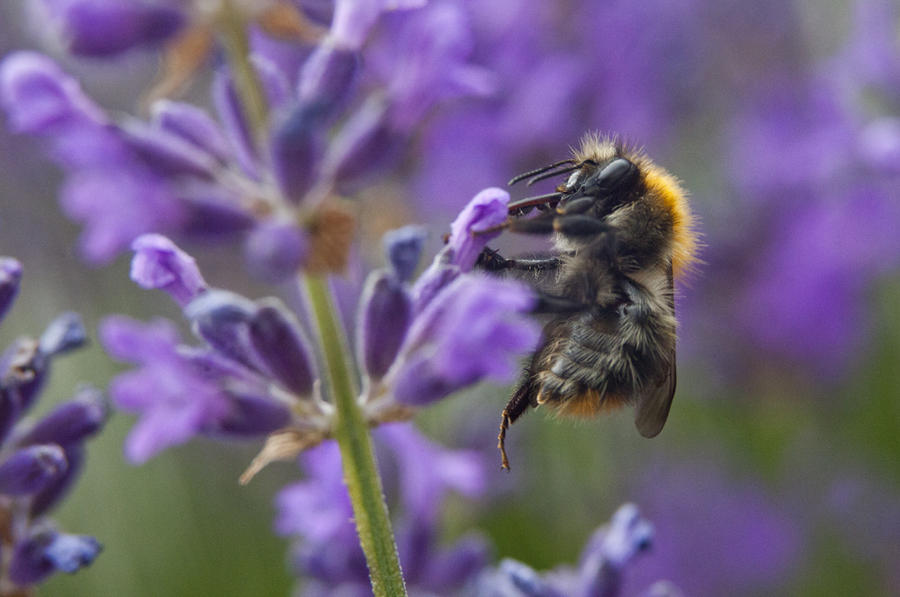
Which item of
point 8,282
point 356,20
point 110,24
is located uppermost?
point 110,24

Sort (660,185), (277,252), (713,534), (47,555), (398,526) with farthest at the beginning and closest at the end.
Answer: (713,534) → (398,526) → (660,185) → (47,555) → (277,252)

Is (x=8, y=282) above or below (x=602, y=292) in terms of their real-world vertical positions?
above

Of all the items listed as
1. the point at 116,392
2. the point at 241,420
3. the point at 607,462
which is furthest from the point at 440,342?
the point at 607,462

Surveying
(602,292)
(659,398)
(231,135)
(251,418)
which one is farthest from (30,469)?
(659,398)

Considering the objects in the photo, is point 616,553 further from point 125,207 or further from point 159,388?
point 125,207

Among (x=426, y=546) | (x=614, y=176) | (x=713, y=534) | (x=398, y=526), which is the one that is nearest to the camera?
(x=614, y=176)

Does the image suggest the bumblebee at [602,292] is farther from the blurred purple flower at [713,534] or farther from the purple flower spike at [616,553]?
the blurred purple flower at [713,534]

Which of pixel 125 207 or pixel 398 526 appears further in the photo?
pixel 398 526
